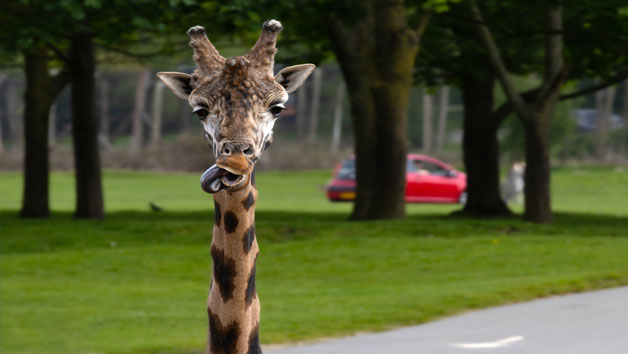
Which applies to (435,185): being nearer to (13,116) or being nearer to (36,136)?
(36,136)

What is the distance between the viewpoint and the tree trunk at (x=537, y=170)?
1986cm

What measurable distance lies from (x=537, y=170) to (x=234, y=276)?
→ 16.4m

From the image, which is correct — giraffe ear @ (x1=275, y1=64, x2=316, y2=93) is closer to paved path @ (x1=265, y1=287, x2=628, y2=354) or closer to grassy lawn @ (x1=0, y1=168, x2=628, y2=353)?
paved path @ (x1=265, y1=287, x2=628, y2=354)

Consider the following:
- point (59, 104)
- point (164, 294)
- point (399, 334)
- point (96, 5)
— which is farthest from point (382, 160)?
point (59, 104)

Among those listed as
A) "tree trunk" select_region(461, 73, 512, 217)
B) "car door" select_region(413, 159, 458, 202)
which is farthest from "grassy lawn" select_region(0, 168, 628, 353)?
"car door" select_region(413, 159, 458, 202)

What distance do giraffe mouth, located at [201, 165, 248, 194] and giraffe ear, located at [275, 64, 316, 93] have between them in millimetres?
711

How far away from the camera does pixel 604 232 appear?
1952 centimetres

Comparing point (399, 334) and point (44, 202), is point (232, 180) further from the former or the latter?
point (44, 202)

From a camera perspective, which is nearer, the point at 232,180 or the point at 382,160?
the point at 232,180

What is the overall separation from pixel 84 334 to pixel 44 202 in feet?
42.4

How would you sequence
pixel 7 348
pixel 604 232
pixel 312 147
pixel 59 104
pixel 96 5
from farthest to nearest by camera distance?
pixel 59 104 < pixel 312 147 < pixel 604 232 < pixel 96 5 < pixel 7 348

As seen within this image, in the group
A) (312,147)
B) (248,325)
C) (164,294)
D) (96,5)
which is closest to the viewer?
(248,325)

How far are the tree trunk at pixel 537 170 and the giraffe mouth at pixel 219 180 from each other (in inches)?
666

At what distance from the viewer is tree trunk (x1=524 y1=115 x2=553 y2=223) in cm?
1986
